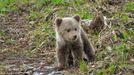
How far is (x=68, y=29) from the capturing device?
777 cm

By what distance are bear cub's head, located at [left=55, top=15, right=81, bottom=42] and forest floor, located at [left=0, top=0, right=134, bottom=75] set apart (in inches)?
18.5

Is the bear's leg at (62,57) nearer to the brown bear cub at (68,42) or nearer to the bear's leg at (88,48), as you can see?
the brown bear cub at (68,42)

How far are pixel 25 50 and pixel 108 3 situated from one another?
3048 mm

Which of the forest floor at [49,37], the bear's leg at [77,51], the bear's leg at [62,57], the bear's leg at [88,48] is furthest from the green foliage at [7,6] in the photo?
the bear's leg at [77,51]

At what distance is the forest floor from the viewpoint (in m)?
7.58

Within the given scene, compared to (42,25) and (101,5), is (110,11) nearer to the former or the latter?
(101,5)

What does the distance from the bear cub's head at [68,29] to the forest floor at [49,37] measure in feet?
1.54

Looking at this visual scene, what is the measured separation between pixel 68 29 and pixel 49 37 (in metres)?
2.07

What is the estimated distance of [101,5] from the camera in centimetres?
1149

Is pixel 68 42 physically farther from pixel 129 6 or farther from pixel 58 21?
pixel 129 6

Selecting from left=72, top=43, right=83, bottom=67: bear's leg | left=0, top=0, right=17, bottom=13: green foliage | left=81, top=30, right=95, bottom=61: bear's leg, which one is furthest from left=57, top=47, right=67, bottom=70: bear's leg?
left=0, top=0, right=17, bottom=13: green foliage

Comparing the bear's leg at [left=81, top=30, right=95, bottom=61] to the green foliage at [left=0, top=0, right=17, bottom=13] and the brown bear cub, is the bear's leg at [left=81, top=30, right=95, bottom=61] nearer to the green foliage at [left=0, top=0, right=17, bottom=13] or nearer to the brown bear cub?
the brown bear cub

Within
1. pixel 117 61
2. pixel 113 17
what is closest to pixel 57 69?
pixel 117 61

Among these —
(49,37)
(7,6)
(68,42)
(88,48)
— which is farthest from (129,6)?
(68,42)
